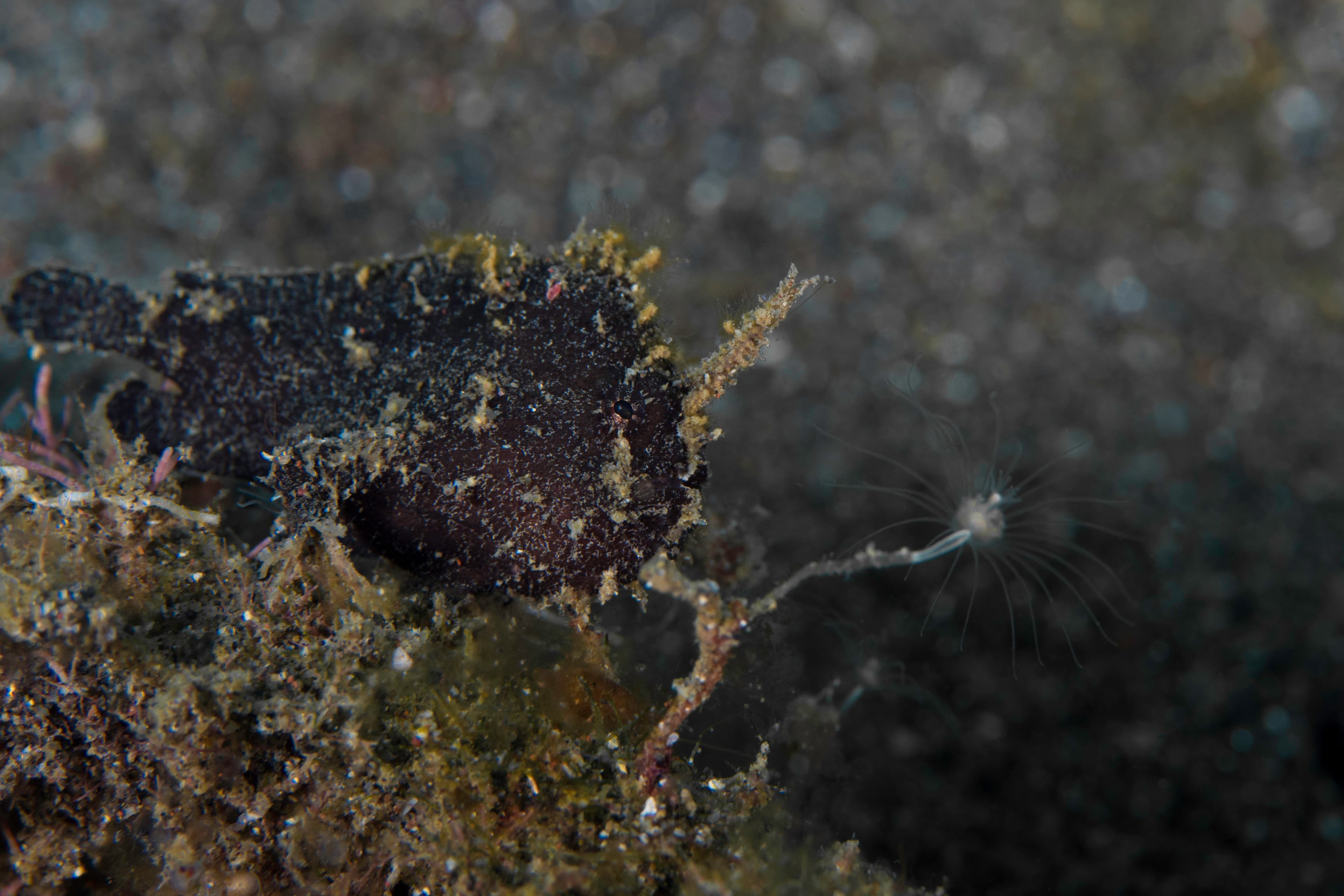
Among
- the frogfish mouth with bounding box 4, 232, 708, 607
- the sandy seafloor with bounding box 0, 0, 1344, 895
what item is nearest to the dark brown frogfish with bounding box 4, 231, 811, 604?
the frogfish mouth with bounding box 4, 232, 708, 607

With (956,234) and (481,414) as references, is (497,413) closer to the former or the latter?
(481,414)

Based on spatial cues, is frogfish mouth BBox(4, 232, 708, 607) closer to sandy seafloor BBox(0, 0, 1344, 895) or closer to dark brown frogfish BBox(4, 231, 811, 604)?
dark brown frogfish BBox(4, 231, 811, 604)

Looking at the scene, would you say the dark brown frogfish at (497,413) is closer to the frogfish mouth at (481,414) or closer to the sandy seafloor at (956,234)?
the frogfish mouth at (481,414)

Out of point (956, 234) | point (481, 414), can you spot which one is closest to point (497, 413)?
point (481, 414)

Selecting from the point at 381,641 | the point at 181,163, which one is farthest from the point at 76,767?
the point at 181,163

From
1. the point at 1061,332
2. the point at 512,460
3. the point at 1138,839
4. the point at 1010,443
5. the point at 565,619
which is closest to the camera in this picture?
the point at 512,460

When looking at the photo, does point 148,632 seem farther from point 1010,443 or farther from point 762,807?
point 1010,443

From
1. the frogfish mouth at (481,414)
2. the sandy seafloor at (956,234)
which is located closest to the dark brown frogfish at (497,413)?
the frogfish mouth at (481,414)
